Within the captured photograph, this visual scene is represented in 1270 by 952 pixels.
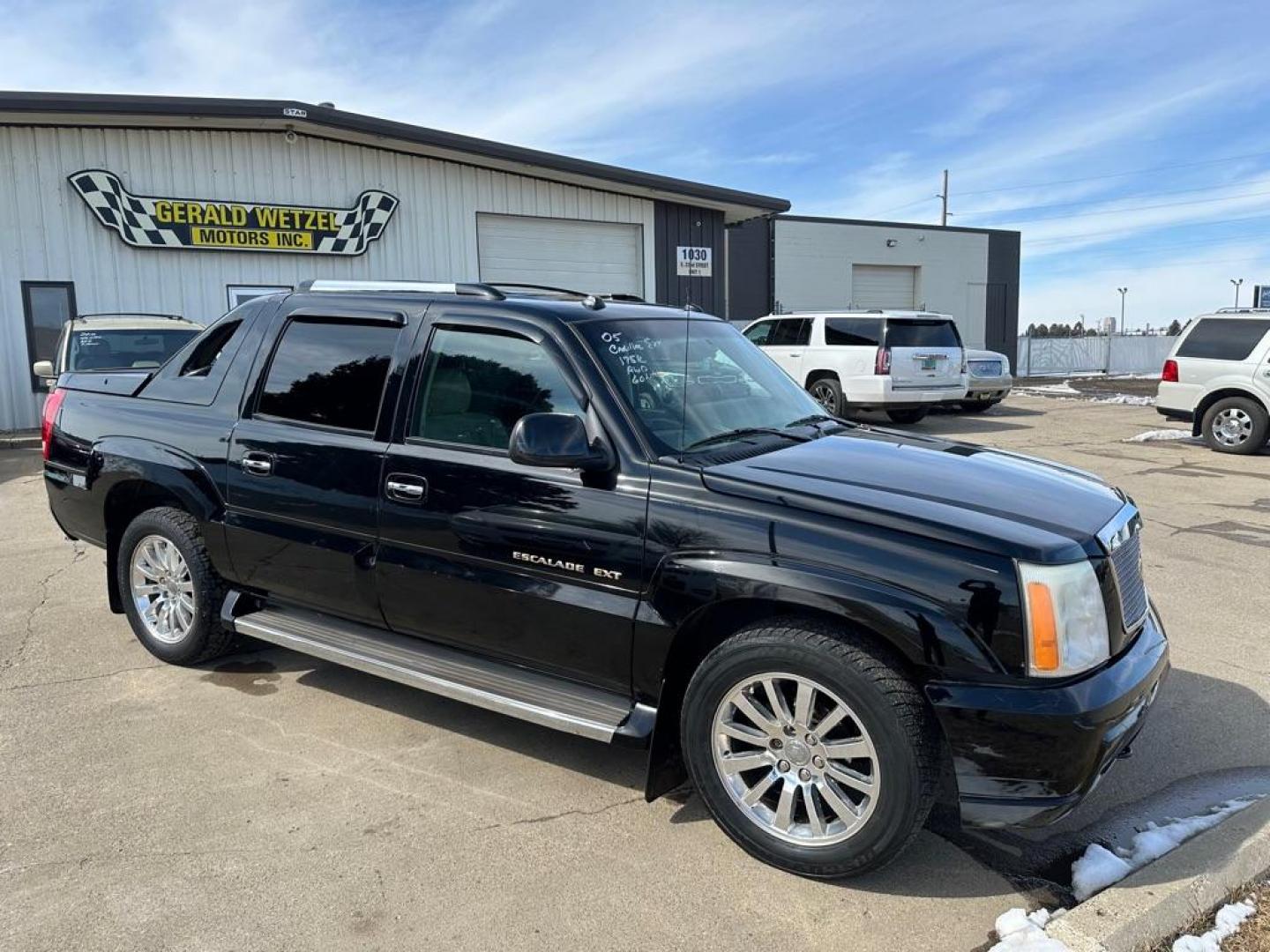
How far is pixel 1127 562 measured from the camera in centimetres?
317

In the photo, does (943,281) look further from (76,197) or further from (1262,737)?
(1262,737)

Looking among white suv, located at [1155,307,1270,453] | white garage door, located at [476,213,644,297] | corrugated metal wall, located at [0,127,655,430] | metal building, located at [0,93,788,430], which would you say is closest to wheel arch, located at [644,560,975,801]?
white suv, located at [1155,307,1270,453]

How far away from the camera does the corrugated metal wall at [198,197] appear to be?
46.4ft

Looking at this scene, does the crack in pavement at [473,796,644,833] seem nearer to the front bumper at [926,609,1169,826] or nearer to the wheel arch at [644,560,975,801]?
the wheel arch at [644,560,975,801]

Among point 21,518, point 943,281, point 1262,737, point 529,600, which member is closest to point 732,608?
point 529,600

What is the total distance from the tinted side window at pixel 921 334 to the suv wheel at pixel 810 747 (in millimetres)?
12038

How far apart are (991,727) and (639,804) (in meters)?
1.39

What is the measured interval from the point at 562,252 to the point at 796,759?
53.6 feet

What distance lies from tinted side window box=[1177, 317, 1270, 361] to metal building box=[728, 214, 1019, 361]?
1294cm

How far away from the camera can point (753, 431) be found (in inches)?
145

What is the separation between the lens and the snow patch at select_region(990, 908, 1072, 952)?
2510 mm

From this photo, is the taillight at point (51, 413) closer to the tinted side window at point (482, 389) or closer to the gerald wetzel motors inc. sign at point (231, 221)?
the tinted side window at point (482, 389)

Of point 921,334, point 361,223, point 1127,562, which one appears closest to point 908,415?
point 921,334

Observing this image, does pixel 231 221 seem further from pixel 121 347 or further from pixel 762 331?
pixel 762 331
